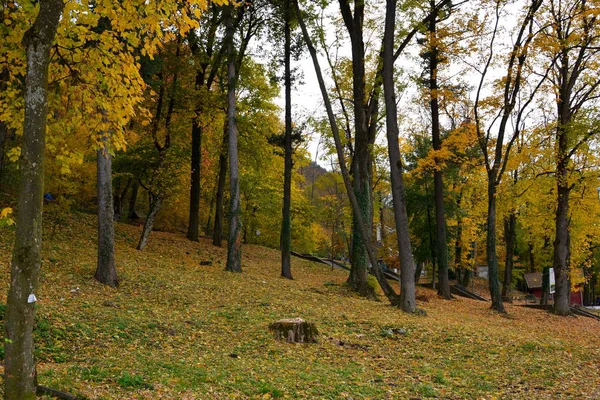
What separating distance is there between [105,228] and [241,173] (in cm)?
1814

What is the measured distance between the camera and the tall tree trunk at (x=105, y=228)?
10492 mm

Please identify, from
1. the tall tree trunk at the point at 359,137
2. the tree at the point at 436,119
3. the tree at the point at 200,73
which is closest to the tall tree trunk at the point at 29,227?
the tall tree trunk at the point at 359,137

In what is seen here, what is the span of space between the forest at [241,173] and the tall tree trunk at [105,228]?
0.04m

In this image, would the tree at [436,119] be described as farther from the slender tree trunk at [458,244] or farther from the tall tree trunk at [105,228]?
the tall tree trunk at [105,228]

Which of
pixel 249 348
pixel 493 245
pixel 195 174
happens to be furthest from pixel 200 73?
pixel 249 348

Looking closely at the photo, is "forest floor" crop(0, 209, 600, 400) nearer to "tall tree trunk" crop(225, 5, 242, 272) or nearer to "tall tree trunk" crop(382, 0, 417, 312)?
"tall tree trunk" crop(382, 0, 417, 312)

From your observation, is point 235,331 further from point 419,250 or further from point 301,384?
point 419,250

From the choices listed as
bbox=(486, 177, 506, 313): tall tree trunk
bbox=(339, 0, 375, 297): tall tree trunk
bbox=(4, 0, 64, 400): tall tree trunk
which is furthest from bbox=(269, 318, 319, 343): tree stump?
bbox=(486, 177, 506, 313): tall tree trunk

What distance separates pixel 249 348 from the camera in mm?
7465

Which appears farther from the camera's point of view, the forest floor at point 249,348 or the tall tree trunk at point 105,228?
the tall tree trunk at point 105,228

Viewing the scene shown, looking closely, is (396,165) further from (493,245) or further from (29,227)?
(29,227)

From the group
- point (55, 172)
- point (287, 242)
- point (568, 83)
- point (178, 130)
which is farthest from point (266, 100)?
point (568, 83)

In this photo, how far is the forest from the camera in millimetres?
4859

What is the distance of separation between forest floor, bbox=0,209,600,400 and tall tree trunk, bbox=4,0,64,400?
1.04 m
